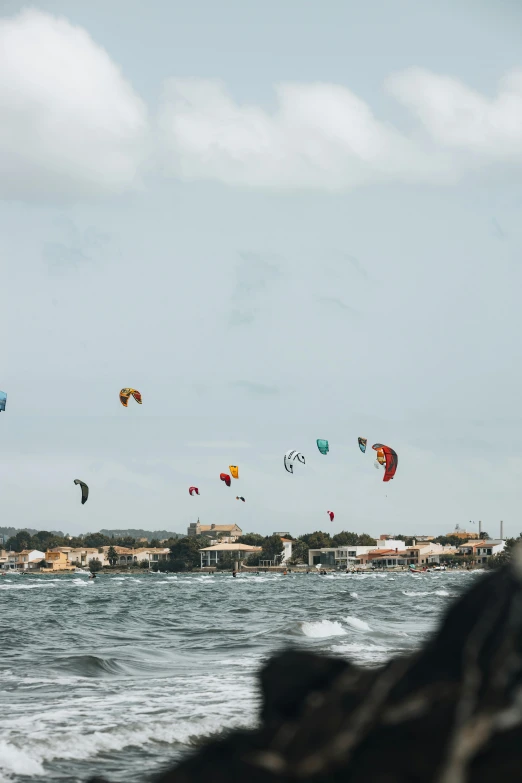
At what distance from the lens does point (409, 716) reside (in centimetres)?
305

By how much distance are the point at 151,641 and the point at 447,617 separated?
2776 centimetres

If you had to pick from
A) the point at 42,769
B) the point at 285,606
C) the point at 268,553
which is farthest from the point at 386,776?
the point at 268,553

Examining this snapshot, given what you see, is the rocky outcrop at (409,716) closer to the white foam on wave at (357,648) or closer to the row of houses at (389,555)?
the white foam on wave at (357,648)

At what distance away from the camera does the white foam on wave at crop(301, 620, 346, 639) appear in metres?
30.8

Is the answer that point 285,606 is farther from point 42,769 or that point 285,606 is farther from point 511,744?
point 511,744

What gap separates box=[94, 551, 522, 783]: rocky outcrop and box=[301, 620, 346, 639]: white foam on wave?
1072 inches

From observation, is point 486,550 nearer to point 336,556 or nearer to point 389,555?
point 389,555

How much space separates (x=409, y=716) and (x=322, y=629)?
30.3 m

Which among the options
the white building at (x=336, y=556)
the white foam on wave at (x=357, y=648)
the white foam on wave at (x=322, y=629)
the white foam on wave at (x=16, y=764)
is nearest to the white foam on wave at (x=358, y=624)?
the white foam on wave at (x=322, y=629)

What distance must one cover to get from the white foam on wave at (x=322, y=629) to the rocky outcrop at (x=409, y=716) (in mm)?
27225

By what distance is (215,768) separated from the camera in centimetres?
334

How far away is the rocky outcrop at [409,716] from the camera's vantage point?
2.92 meters

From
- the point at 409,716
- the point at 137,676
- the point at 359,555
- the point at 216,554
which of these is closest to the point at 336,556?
the point at 359,555

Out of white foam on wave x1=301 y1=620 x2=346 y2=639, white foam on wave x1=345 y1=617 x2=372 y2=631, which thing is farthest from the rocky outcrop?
white foam on wave x1=345 y1=617 x2=372 y2=631
